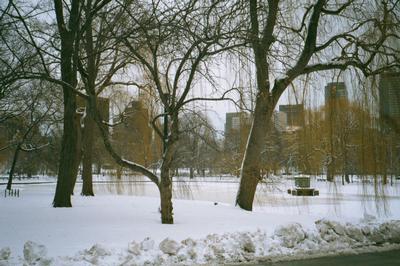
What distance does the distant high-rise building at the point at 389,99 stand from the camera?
12195 millimetres

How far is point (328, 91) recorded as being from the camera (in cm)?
1278

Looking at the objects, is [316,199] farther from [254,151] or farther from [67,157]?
[67,157]

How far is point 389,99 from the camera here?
40.4 feet

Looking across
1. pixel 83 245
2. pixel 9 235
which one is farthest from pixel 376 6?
pixel 9 235

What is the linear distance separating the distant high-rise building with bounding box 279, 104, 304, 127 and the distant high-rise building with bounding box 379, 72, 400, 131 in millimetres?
2236

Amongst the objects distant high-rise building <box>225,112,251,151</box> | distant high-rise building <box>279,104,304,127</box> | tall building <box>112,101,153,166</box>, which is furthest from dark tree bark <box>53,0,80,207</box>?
distant high-rise building <box>279,104,304,127</box>

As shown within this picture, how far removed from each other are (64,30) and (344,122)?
8978 millimetres

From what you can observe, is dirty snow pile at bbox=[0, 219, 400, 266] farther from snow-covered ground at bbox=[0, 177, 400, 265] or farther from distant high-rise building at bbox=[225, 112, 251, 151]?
distant high-rise building at bbox=[225, 112, 251, 151]

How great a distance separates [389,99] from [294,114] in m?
2.73

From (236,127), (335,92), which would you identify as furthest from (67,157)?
(335,92)

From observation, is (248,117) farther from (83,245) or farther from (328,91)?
(83,245)

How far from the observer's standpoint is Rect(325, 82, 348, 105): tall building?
1257cm

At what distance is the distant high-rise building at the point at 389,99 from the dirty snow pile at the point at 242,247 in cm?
319

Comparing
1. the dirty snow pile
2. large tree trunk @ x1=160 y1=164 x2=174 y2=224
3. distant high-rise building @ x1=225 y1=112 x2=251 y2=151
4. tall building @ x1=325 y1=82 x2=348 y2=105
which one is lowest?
the dirty snow pile
